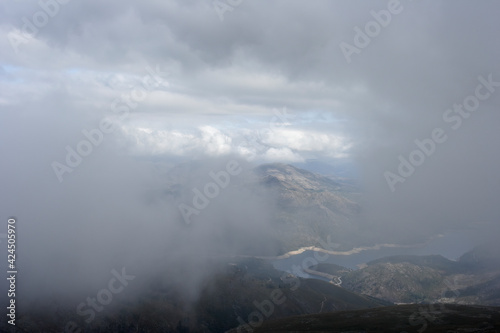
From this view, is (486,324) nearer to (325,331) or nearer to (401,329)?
(401,329)

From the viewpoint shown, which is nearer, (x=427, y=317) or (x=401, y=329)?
(x=401, y=329)

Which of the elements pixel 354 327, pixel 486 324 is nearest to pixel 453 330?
pixel 486 324

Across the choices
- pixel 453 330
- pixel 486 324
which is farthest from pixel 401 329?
pixel 486 324

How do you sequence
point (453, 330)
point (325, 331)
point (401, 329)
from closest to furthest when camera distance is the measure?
1. point (453, 330)
2. point (401, 329)
3. point (325, 331)

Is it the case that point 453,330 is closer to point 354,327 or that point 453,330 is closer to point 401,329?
point 401,329

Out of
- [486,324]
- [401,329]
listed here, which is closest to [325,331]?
[401,329]

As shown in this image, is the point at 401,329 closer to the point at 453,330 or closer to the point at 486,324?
the point at 453,330

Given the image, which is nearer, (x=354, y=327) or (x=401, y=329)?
(x=401, y=329)

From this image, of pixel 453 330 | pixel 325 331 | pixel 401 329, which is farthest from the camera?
pixel 325 331
